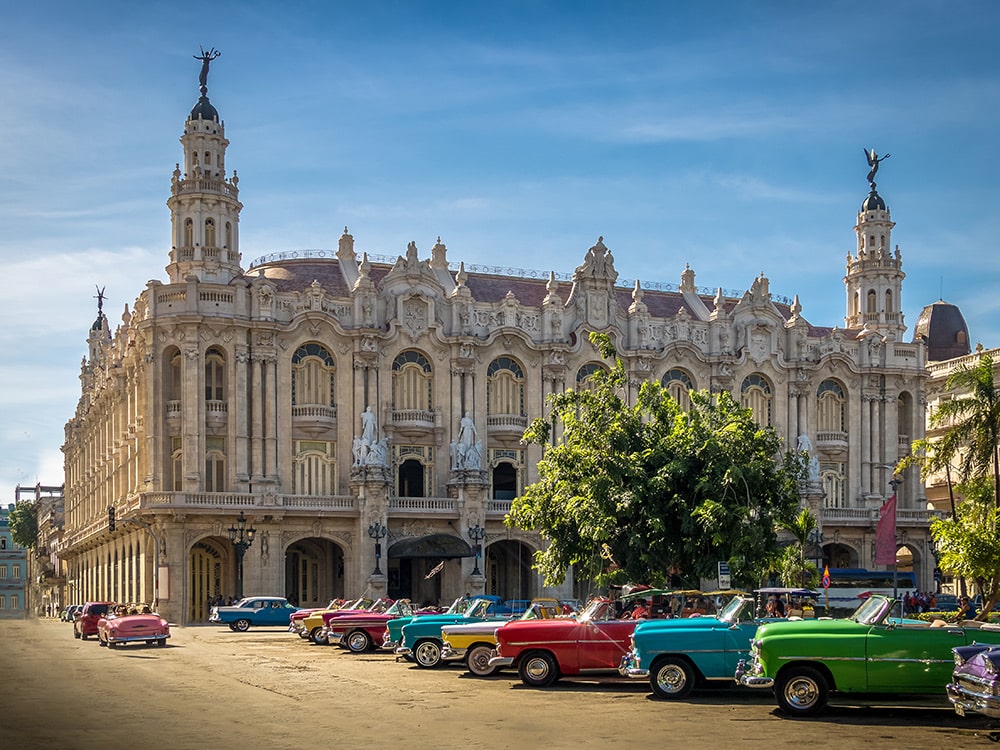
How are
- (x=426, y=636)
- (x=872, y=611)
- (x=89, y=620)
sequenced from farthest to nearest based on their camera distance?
(x=89, y=620) < (x=426, y=636) < (x=872, y=611)

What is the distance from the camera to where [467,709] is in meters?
22.8

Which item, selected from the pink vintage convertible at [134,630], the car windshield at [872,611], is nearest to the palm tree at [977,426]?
the car windshield at [872,611]

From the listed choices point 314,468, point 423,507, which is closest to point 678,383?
point 423,507

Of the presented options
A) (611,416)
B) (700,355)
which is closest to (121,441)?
(700,355)

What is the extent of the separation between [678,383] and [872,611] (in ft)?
177

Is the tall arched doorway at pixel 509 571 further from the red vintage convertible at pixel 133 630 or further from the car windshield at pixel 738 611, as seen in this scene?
the car windshield at pixel 738 611

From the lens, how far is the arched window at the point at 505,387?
72312mm

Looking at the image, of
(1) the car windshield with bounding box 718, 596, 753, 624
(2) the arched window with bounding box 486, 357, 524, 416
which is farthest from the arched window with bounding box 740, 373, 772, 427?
(1) the car windshield with bounding box 718, 596, 753, 624

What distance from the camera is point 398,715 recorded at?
21.8 m

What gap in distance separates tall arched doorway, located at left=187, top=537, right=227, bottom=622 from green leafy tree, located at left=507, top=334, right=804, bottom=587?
1097 inches

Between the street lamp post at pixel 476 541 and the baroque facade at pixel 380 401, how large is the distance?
0.10 m

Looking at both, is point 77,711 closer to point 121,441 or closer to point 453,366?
point 453,366

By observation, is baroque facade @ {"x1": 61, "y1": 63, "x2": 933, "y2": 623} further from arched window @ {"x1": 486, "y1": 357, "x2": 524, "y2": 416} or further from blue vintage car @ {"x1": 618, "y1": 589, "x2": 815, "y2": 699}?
blue vintage car @ {"x1": 618, "y1": 589, "x2": 815, "y2": 699}

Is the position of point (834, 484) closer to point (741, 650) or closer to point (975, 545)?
point (975, 545)
